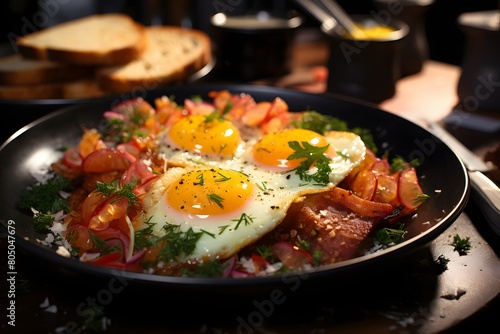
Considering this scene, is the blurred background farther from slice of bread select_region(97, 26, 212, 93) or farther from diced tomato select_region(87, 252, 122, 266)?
diced tomato select_region(87, 252, 122, 266)

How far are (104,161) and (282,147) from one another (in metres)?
1.08

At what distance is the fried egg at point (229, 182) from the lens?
8.57 feet

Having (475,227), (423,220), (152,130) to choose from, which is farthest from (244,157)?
(475,227)

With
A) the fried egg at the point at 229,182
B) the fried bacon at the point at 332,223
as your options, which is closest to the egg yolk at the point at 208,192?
the fried egg at the point at 229,182

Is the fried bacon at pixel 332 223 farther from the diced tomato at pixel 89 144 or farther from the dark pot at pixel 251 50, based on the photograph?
the dark pot at pixel 251 50

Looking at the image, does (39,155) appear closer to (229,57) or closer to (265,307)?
(265,307)

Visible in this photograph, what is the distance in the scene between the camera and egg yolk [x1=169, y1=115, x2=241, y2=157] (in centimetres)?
344

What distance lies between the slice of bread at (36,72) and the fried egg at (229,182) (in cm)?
217

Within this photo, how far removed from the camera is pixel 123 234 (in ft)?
8.62

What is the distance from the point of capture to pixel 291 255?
101 inches

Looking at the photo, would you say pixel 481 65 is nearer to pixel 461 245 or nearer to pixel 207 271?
pixel 461 245

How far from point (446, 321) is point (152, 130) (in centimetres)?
233

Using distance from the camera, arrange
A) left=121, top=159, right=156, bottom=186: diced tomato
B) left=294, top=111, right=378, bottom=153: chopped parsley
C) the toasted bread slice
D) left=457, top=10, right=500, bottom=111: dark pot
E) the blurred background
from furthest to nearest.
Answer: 1. the blurred background
2. the toasted bread slice
3. left=457, top=10, right=500, bottom=111: dark pot
4. left=294, top=111, right=378, bottom=153: chopped parsley
5. left=121, top=159, right=156, bottom=186: diced tomato

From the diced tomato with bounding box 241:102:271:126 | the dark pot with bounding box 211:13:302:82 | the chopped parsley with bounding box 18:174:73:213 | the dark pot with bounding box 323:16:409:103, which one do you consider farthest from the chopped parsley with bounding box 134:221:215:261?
the dark pot with bounding box 211:13:302:82
